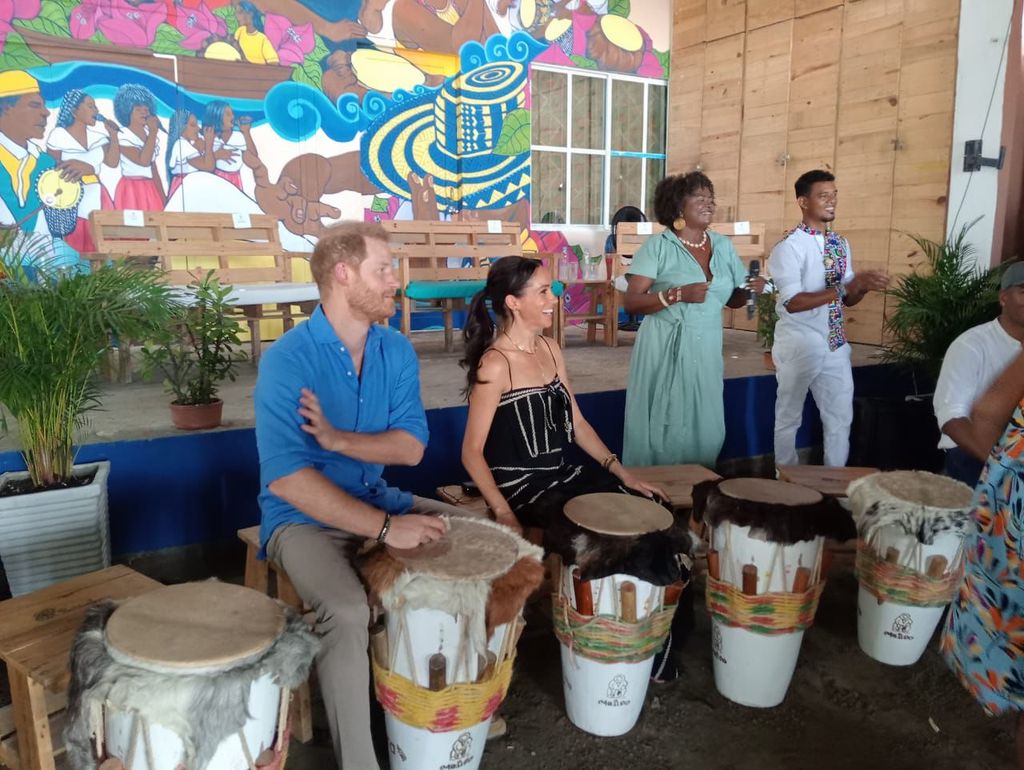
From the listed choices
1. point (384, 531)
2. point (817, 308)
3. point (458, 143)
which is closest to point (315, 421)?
point (384, 531)

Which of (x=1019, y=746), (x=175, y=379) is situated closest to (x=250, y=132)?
(x=175, y=379)

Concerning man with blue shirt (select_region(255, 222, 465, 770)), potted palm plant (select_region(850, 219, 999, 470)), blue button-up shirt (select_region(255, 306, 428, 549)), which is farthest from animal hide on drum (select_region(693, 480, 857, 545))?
potted palm plant (select_region(850, 219, 999, 470))

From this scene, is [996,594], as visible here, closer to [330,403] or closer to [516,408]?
[516,408]

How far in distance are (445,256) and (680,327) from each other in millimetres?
3257

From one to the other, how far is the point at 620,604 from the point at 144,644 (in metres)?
1.07

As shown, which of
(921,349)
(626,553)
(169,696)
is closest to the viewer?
(169,696)

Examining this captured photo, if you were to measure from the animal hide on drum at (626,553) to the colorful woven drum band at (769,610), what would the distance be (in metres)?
0.31

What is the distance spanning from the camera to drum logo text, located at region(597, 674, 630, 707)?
1.98m

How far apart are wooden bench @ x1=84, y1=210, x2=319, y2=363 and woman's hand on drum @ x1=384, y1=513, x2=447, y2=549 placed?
303 cm

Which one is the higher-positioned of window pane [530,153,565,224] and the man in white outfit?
window pane [530,153,565,224]

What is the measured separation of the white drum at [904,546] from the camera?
2.19 m

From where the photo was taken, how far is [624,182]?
26.1 feet

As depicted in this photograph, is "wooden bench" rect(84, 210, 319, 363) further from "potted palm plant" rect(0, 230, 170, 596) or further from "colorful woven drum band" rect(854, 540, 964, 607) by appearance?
"colorful woven drum band" rect(854, 540, 964, 607)

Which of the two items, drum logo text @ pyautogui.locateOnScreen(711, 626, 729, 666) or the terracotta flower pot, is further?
the terracotta flower pot
